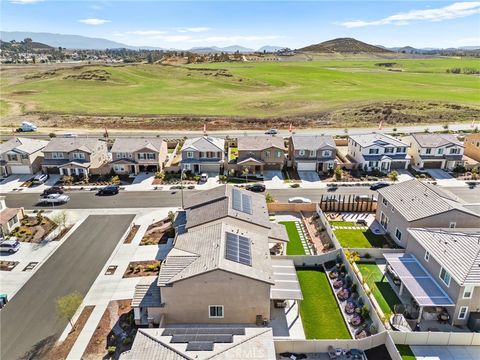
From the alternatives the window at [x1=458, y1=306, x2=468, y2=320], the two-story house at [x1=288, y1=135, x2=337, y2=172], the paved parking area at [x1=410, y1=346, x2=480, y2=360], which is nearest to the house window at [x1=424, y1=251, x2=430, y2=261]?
the window at [x1=458, y1=306, x2=468, y2=320]

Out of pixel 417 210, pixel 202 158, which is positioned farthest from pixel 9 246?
pixel 417 210

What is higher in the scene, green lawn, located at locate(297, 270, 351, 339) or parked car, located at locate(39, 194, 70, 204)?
parked car, located at locate(39, 194, 70, 204)

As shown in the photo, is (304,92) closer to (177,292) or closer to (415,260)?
(415,260)

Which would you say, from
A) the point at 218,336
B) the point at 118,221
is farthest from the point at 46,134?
the point at 218,336

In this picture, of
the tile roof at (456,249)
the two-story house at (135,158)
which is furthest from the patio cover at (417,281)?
the two-story house at (135,158)

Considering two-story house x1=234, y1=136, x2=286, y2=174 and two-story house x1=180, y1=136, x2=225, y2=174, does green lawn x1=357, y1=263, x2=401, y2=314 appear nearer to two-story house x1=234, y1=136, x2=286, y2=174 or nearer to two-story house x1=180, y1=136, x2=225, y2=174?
two-story house x1=234, y1=136, x2=286, y2=174

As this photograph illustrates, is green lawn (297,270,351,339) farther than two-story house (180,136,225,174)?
No
